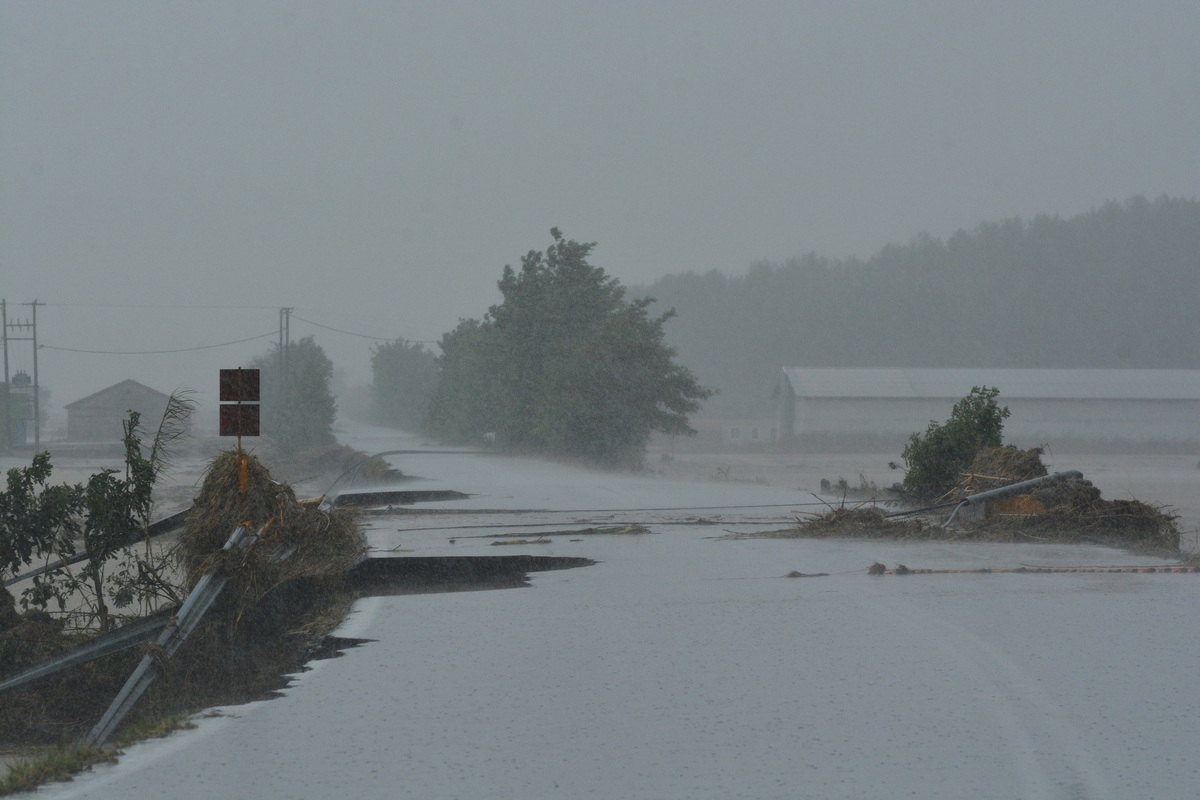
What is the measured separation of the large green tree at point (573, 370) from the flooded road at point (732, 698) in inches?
1368

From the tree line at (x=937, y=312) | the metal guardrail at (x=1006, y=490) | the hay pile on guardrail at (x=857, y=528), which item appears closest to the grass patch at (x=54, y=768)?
the hay pile on guardrail at (x=857, y=528)

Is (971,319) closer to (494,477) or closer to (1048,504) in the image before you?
(494,477)

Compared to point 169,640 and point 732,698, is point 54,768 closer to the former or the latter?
point 169,640

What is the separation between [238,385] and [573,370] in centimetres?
3620

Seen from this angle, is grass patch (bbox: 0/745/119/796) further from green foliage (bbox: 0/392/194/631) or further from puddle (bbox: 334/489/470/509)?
puddle (bbox: 334/489/470/509)

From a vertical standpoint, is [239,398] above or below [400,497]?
above

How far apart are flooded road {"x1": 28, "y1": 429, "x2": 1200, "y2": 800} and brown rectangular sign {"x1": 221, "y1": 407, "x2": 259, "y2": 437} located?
6.16ft

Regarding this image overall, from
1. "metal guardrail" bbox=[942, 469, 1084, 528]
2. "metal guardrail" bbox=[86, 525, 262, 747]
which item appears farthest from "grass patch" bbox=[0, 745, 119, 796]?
"metal guardrail" bbox=[942, 469, 1084, 528]

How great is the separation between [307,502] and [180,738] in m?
5.66

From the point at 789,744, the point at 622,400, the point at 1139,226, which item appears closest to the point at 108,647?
the point at 789,744

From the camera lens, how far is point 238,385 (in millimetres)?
9844

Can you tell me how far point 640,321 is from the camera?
46.3 metres

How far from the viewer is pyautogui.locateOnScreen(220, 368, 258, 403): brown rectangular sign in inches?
386

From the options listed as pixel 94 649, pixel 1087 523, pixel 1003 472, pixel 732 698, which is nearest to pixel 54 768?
pixel 94 649
